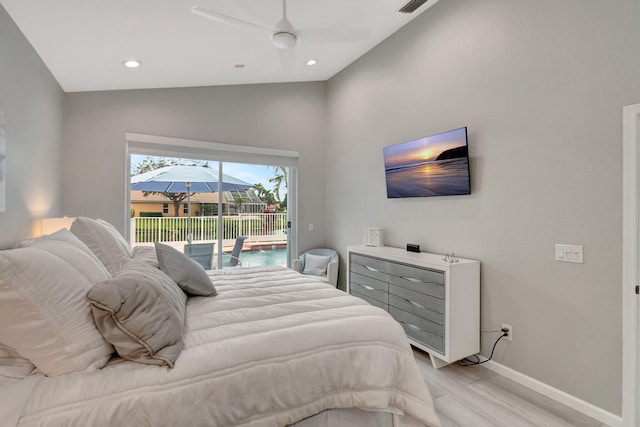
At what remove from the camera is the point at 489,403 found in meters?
2.15

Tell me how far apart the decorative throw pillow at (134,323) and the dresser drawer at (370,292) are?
225cm

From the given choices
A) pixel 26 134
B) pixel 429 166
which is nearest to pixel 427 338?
pixel 429 166

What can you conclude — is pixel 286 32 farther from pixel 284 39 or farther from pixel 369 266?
pixel 369 266

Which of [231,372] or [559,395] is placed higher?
[231,372]

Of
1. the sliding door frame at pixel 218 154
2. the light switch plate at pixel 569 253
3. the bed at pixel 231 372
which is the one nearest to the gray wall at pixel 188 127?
the sliding door frame at pixel 218 154

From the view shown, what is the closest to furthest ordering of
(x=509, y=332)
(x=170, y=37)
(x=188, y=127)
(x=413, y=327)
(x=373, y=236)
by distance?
(x=509, y=332), (x=170, y=37), (x=413, y=327), (x=373, y=236), (x=188, y=127)

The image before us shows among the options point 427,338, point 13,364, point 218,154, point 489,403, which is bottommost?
point 489,403

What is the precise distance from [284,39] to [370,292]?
259cm

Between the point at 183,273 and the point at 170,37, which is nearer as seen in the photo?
the point at 183,273

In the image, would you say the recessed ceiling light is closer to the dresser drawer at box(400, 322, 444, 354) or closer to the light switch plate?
the dresser drawer at box(400, 322, 444, 354)

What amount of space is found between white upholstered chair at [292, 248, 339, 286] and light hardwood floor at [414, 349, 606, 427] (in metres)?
2.04

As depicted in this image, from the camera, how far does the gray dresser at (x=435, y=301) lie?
2.54 m

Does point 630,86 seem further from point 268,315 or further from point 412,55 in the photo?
point 268,315

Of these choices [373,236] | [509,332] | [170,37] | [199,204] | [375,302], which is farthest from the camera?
[199,204]
